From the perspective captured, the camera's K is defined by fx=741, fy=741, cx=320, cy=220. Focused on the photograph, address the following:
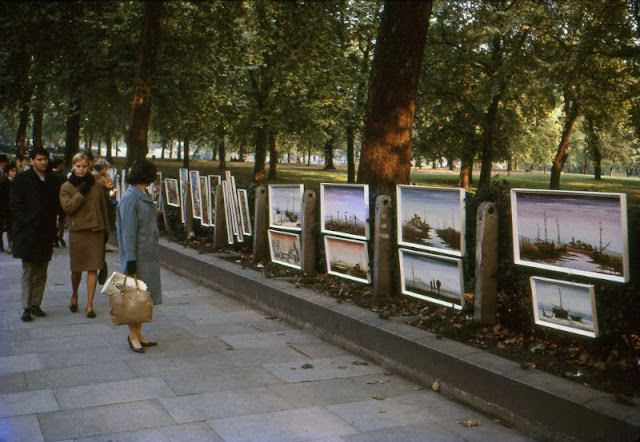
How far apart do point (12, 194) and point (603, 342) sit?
6.50m

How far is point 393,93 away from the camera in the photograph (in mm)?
9719

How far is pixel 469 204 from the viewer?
6.60 metres

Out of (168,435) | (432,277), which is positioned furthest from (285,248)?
(168,435)

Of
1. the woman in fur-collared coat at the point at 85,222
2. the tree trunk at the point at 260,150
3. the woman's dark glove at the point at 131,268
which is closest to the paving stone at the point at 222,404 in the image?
the woman's dark glove at the point at 131,268

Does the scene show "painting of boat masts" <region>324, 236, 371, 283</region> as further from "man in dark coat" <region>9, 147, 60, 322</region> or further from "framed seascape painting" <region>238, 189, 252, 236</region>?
"man in dark coat" <region>9, 147, 60, 322</region>

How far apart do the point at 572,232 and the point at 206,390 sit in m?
3.01

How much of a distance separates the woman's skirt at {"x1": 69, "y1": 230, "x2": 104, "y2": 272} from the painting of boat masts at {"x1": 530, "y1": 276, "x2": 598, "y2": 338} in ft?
17.2

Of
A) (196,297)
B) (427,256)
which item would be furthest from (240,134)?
(427,256)

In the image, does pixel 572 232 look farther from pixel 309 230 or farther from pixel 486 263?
pixel 309 230

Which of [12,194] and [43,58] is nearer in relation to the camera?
[12,194]

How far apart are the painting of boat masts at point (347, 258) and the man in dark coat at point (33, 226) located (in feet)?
10.5

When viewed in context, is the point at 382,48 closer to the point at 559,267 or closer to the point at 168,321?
the point at 168,321

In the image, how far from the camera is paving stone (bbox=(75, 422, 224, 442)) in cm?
461

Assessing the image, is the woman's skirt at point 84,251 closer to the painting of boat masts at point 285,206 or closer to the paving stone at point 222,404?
the painting of boat masts at point 285,206
